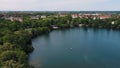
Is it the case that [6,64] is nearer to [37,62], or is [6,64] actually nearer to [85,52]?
[37,62]

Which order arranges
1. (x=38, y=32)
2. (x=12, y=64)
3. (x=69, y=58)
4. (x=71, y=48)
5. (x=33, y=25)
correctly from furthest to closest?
1. (x=33, y=25)
2. (x=38, y=32)
3. (x=71, y=48)
4. (x=69, y=58)
5. (x=12, y=64)

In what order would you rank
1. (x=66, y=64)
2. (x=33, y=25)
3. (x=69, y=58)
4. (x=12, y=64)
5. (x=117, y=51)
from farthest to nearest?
1. (x=33, y=25)
2. (x=117, y=51)
3. (x=69, y=58)
4. (x=66, y=64)
5. (x=12, y=64)

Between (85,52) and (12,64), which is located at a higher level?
(12,64)

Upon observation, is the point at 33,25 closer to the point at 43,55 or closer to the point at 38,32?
the point at 38,32

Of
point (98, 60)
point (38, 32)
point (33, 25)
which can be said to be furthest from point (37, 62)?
point (33, 25)

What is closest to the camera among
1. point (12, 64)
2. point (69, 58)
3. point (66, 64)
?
point (12, 64)

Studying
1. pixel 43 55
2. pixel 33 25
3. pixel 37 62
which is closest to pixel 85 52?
pixel 43 55

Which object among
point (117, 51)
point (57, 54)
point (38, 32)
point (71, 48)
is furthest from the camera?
point (38, 32)

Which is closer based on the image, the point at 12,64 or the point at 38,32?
the point at 12,64

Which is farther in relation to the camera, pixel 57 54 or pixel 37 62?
pixel 57 54

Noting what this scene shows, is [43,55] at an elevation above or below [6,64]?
below
